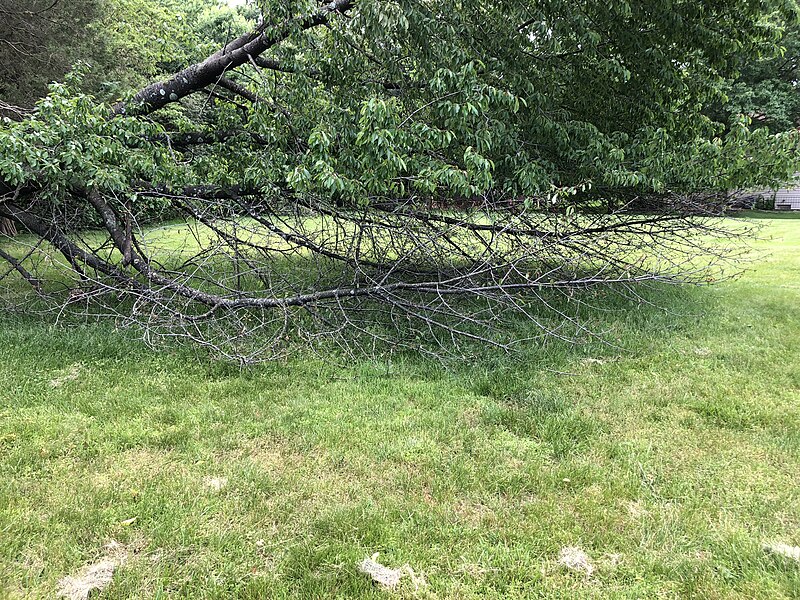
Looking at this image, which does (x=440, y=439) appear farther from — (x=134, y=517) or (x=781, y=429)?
(x=781, y=429)

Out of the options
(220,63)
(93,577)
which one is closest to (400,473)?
(93,577)

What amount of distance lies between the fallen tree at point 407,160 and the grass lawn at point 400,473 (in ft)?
2.33

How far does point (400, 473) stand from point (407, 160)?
9.59 ft

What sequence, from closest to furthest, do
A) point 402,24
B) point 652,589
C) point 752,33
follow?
point 652,589 < point 402,24 < point 752,33

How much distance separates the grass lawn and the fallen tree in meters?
0.71

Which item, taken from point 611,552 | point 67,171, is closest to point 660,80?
point 611,552

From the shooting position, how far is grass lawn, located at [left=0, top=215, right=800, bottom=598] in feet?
6.93

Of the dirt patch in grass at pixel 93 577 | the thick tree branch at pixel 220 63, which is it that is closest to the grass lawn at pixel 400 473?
the dirt patch in grass at pixel 93 577

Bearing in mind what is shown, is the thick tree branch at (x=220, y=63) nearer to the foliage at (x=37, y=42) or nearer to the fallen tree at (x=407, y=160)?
the fallen tree at (x=407, y=160)

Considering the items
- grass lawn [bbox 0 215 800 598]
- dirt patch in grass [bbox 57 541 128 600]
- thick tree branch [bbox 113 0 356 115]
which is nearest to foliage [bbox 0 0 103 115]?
thick tree branch [bbox 113 0 356 115]

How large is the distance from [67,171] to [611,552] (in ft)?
17.0

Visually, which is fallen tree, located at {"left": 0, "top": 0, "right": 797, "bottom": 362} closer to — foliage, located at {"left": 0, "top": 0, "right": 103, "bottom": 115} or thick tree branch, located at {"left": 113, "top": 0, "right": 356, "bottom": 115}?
thick tree branch, located at {"left": 113, "top": 0, "right": 356, "bottom": 115}

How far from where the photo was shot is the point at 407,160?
15.2 ft

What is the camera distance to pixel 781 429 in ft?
10.8
